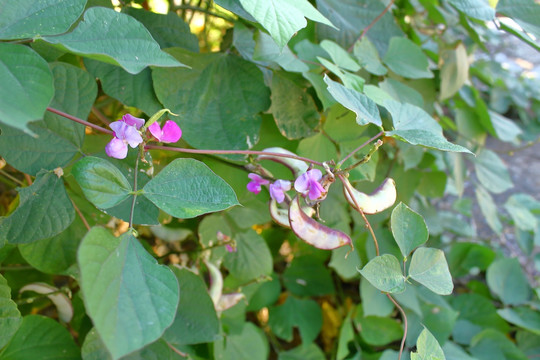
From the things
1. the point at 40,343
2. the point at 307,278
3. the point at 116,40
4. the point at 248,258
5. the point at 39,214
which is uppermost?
the point at 116,40

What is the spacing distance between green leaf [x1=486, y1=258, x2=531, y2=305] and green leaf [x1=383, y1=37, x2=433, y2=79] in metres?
0.77

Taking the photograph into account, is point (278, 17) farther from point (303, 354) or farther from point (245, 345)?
point (303, 354)

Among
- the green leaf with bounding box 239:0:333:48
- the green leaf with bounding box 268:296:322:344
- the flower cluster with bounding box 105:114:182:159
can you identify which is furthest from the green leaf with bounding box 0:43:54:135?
the green leaf with bounding box 268:296:322:344

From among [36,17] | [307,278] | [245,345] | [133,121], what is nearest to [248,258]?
[245,345]

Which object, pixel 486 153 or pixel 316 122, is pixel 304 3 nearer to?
pixel 316 122

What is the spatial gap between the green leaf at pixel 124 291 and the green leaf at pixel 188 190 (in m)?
0.06

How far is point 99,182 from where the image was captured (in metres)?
0.48

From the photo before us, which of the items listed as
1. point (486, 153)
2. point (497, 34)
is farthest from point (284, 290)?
point (497, 34)

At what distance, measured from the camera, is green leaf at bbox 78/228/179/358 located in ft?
1.24

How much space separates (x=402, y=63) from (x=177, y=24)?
1.43ft

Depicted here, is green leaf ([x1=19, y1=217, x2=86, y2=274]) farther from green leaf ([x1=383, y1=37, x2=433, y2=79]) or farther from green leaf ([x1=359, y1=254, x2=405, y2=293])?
green leaf ([x1=383, y1=37, x2=433, y2=79])

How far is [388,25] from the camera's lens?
3.22 feet

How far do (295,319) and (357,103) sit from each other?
30.5 inches

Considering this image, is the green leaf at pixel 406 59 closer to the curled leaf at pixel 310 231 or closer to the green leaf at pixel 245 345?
the curled leaf at pixel 310 231
